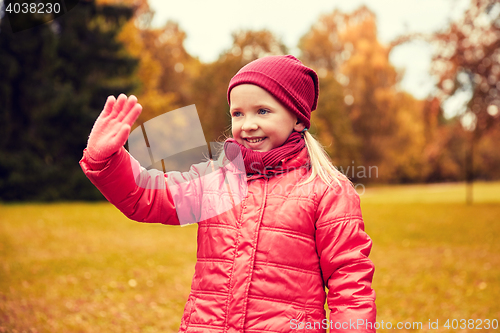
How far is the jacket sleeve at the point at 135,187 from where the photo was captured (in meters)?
1.56

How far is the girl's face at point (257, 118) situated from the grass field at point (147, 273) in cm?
342

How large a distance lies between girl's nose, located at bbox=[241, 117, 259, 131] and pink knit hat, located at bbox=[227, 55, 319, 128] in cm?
14

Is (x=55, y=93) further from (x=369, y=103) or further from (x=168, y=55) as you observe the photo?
(x=369, y=103)

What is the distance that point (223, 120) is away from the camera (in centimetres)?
2386

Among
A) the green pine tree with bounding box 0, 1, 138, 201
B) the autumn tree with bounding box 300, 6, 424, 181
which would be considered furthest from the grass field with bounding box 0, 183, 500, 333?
the autumn tree with bounding box 300, 6, 424, 181

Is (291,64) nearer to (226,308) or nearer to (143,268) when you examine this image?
(226,308)

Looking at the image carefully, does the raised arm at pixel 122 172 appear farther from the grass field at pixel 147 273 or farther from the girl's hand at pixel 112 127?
the grass field at pixel 147 273

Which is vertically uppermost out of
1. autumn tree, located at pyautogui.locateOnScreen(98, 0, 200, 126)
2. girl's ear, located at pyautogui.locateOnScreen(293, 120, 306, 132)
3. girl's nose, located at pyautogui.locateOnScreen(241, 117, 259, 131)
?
autumn tree, located at pyautogui.locateOnScreen(98, 0, 200, 126)

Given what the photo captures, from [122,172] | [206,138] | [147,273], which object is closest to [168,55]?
[206,138]

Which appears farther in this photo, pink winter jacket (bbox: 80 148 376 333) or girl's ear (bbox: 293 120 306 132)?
girl's ear (bbox: 293 120 306 132)

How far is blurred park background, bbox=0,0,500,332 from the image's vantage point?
5.72 m

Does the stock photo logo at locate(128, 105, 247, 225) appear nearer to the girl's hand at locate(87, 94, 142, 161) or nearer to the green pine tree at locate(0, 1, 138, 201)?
the girl's hand at locate(87, 94, 142, 161)

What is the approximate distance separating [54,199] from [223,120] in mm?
9577

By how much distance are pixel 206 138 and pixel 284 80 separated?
13.3 m
